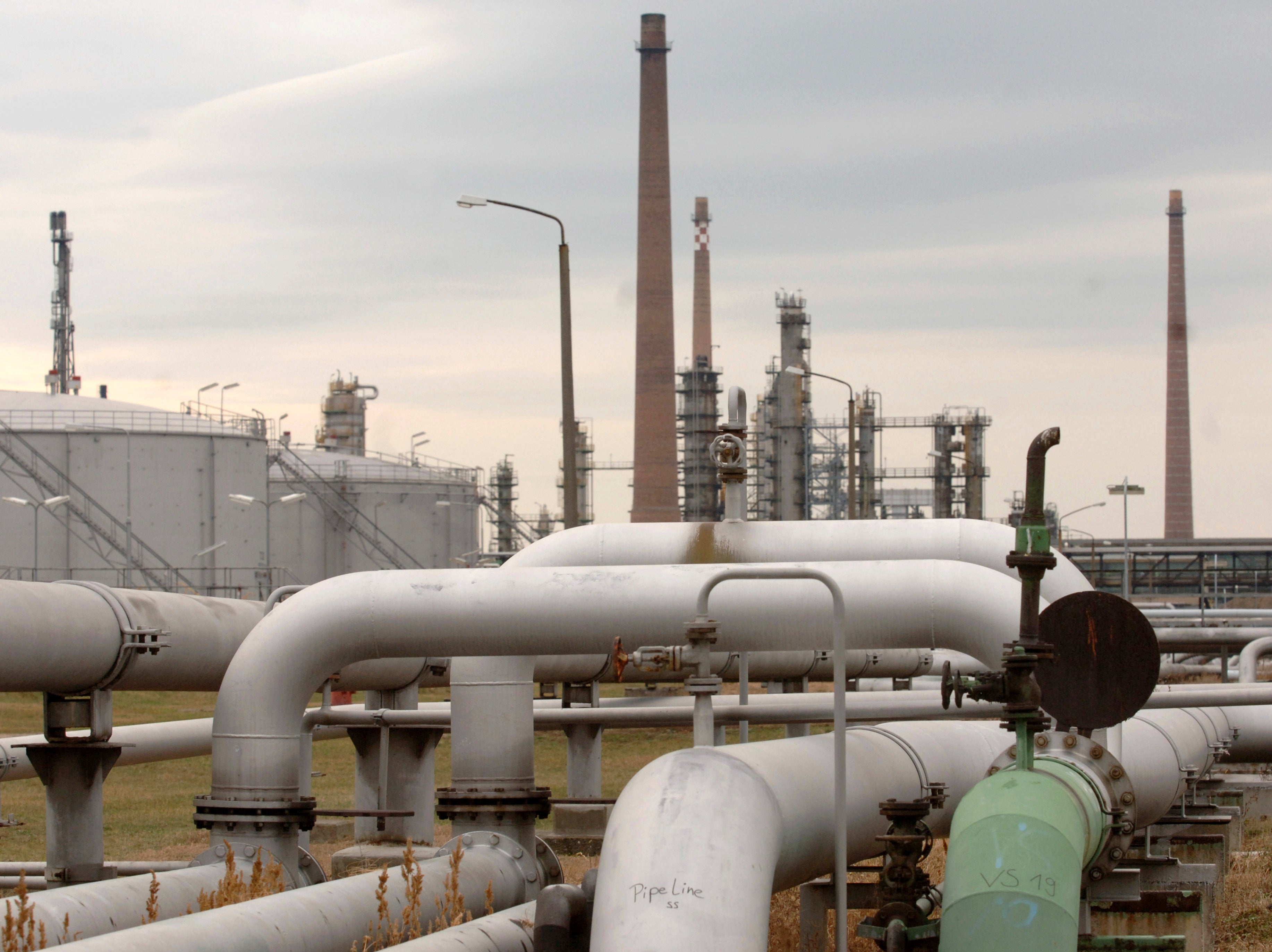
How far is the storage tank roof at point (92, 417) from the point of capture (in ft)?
157

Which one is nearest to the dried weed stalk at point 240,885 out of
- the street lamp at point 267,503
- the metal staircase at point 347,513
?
the street lamp at point 267,503

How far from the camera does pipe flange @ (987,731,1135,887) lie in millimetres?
6977

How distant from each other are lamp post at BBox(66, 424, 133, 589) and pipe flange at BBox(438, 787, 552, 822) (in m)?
40.0

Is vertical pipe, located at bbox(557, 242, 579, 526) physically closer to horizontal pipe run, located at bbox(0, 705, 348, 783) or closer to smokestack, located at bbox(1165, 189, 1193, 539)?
horizontal pipe run, located at bbox(0, 705, 348, 783)

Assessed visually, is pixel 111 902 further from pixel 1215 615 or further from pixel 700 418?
pixel 700 418

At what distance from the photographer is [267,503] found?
45.3 metres

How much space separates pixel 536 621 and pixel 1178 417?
248 ft

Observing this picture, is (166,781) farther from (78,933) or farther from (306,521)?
(306,521)

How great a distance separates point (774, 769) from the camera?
20.1 ft

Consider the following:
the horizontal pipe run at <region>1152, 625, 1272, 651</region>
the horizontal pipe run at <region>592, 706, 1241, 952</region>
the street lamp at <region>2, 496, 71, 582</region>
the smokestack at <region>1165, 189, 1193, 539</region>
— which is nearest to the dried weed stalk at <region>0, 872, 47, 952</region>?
the horizontal pipe run at <region>592, 706, 1241, 952</region>

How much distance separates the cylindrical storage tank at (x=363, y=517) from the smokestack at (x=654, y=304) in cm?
806

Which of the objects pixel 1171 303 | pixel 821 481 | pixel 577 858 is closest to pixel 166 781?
pixel 577 858

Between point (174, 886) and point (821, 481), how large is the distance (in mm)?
65694

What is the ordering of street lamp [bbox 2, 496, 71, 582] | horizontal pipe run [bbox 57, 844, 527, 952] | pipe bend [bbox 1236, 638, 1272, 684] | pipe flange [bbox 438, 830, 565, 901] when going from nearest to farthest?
horizontal pipe run [bbox 57, 844, 527, 952], pipe flange [bbox 438, 830, 565, 901], pipe bend [bbox 1236, 638, 1272, 684], street lamp [bbox 2, 496, 71, 582]
